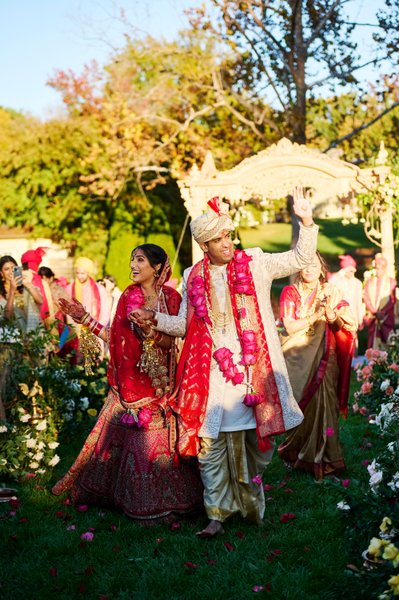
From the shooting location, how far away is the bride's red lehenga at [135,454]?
17.0 ft

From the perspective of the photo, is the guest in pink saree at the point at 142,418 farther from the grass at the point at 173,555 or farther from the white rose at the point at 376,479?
the white rose at the point at 376,479

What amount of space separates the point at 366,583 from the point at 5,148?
1989 centimetres

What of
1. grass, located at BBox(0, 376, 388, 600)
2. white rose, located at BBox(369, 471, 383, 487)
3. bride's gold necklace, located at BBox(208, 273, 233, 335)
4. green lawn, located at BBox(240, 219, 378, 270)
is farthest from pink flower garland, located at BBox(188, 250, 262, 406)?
green lawn, located at BBox(240, 219, 378, 270)

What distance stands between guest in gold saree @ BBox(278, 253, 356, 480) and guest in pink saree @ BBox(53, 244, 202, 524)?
1375 millimetres

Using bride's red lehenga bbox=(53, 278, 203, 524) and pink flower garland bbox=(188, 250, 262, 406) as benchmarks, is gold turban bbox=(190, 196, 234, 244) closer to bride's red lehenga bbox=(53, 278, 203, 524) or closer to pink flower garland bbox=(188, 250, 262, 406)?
pink flower garland bbox=(188, 250, 262, 406)

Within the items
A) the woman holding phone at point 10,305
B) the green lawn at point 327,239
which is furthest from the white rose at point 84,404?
the green lawn at point 327,239

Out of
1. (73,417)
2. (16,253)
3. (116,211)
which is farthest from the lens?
(16,253)

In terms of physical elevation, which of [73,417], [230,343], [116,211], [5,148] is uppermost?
[5,148]

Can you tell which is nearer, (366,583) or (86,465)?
(366,583)

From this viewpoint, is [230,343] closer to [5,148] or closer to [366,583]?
[366,583]

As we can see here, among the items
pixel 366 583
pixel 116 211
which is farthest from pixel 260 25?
pixel 366 583

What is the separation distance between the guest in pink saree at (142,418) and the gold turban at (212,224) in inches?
20.5

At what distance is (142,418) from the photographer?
5.23 meters

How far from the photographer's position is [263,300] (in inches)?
191
